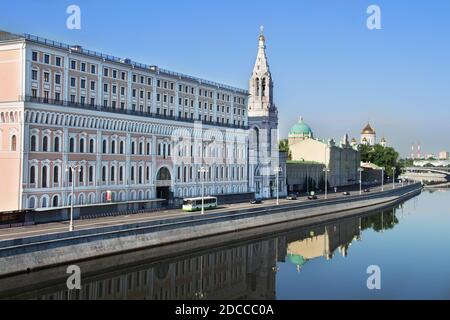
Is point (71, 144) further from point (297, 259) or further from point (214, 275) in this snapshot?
point (297, 259)

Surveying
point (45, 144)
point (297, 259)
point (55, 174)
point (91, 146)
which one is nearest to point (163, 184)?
point (91, 146)

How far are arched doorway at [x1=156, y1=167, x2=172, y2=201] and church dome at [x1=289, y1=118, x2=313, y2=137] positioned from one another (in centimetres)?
8979

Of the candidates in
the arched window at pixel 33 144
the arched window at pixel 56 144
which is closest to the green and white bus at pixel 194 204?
the arched window at pixel 56 144

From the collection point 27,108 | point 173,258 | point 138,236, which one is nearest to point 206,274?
point 173,258

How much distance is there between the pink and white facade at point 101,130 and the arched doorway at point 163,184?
0.12 meters

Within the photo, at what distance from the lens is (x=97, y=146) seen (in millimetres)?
60000

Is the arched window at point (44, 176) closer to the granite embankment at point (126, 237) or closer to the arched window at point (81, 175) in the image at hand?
the arched window at point (81, 175)

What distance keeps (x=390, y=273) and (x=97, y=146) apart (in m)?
31.6

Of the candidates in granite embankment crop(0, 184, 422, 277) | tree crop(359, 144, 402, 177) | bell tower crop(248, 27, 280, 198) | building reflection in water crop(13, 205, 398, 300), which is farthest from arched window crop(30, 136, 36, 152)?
tree crop(359, 144, 402, 177)

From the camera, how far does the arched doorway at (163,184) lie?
229 feet

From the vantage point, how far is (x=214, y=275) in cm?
4425

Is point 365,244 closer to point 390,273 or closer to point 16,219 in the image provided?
point 390,273

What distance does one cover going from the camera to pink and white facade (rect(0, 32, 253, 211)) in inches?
2066

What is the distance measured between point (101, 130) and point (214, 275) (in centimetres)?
2362
